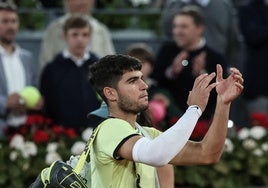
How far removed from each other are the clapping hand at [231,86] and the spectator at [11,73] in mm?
4177

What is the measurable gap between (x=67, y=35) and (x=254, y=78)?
209 centimetres

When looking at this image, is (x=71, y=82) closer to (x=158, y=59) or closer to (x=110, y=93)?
(x=158, y=59)

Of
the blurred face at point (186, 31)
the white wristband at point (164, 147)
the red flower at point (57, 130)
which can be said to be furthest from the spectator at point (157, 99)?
the white wristband at point (164, 147)

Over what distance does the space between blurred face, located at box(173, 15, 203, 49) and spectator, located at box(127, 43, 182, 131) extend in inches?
17.0

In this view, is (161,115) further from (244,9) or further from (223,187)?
(244,9)

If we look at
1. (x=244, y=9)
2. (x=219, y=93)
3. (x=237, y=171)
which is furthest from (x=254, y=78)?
(x=219, y=93)

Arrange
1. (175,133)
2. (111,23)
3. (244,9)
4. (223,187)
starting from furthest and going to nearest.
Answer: (111,23) < (244,9) < (223,187) < (175,133)

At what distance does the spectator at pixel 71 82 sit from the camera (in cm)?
948

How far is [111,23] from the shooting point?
37.1 feet

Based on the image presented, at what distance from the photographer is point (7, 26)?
9.67 meters

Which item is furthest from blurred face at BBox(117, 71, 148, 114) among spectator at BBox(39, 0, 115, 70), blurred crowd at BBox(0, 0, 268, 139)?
spectator at BBox(39, 0, 115, 70)

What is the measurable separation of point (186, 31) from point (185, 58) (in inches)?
10.6

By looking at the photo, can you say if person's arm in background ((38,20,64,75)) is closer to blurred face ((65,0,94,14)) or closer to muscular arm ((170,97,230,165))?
blurred face ((65,0,94,14))

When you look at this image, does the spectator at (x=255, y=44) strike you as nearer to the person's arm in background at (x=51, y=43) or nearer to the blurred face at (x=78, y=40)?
the blurred face at (x=78, y=40)
